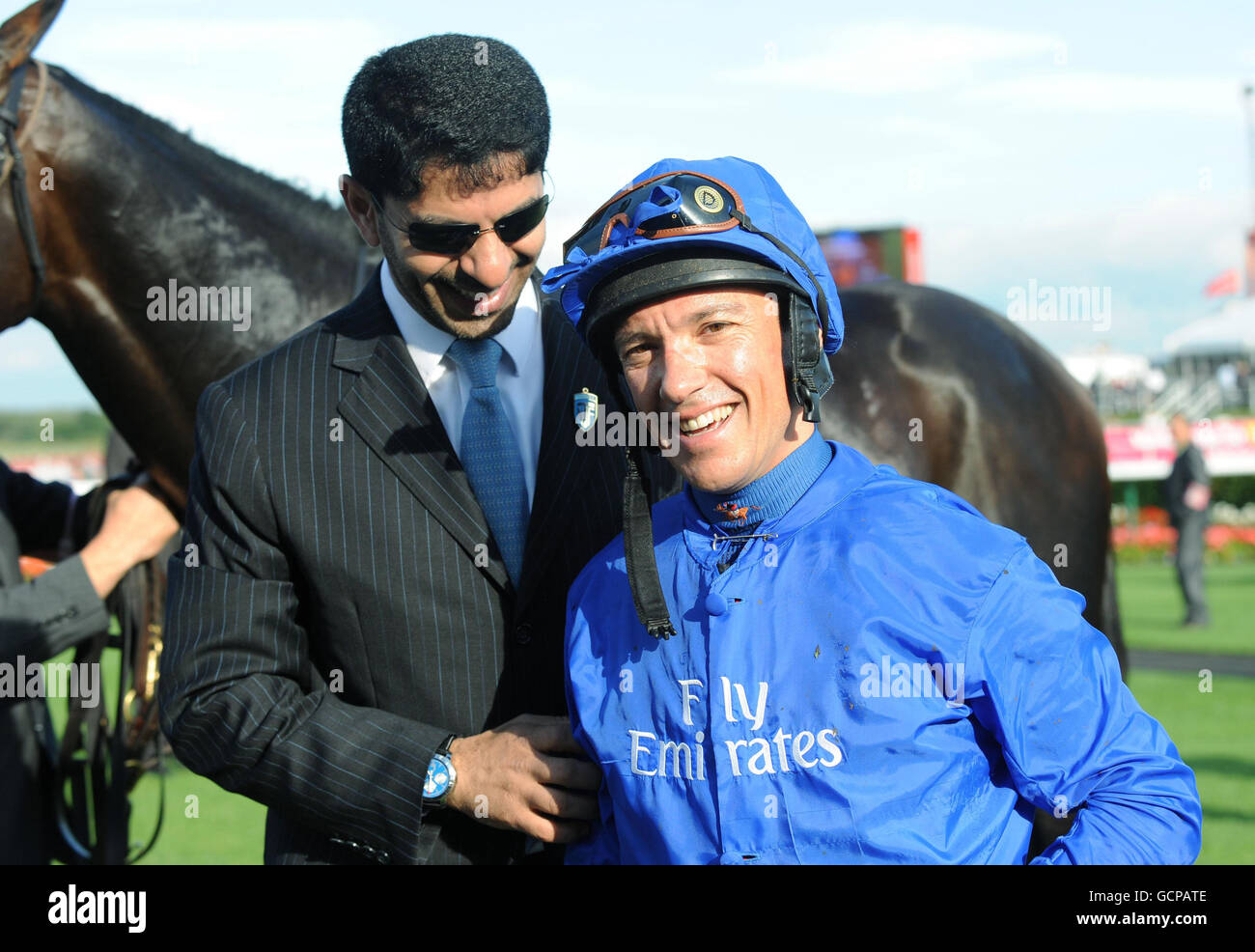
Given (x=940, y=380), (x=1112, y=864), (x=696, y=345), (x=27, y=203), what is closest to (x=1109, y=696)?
(x=1112, y=864)

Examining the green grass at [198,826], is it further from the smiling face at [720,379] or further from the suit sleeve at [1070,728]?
the suit sleeve at [1070,728]

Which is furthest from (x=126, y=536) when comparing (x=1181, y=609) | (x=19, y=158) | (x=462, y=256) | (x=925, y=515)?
(x=1181, y=609)

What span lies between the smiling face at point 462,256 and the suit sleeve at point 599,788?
0.49 m

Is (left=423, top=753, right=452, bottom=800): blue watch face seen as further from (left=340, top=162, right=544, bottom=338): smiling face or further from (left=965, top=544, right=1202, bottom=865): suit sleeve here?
(left=965, top=544, right=1202, bottom=865): suit sleeve

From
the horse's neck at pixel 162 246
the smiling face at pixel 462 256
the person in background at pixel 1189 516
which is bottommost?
the person in background at pixel 1189 516

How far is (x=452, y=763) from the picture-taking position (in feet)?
5.65

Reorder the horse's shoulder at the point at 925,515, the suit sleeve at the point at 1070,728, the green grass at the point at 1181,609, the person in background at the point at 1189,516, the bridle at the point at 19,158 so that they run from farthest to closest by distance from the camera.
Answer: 1. the person in background at the point at 1189,516
2. the green grass at the point at 1181,609
3. the bridle at the point at 19,158
4. the horse's shoulder at the point at 925,515
5. the suit sleeve at the point at 1070,728

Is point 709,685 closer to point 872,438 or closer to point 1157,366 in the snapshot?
point 872,438

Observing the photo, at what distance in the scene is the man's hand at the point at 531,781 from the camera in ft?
5.37

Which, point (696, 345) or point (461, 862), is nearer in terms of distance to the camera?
point (696, 345)

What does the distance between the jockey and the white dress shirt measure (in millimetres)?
298

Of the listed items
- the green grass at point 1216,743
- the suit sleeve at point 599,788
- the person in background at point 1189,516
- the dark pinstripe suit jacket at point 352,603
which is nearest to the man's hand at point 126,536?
the dark pinstripe suit jacket at point 352,603

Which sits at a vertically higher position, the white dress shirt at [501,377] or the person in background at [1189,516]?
the white dress shirt at [501,377]
